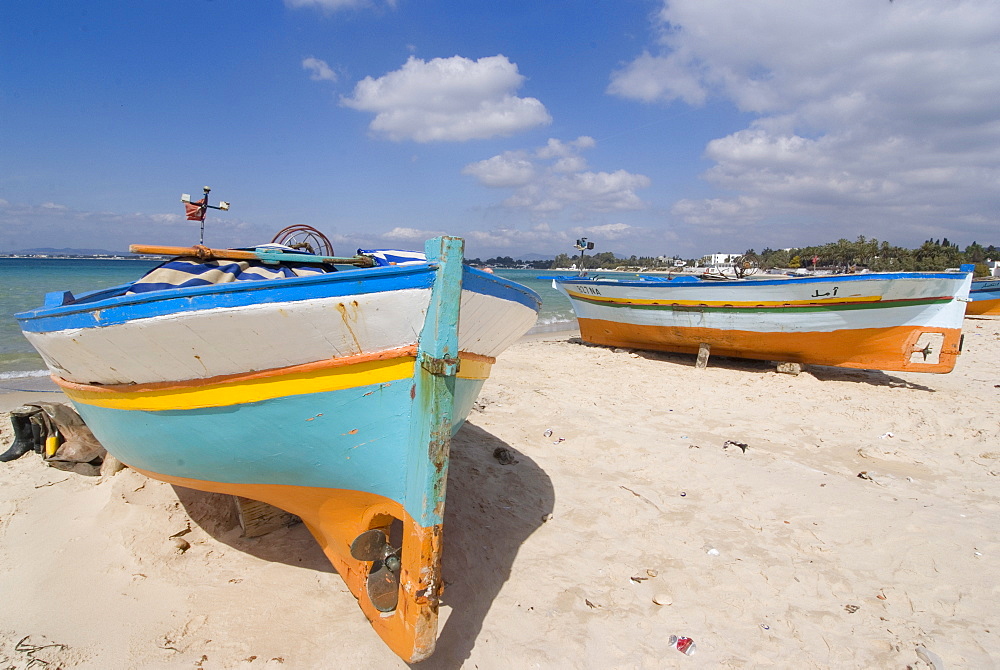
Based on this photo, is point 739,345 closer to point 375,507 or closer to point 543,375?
point 543,375

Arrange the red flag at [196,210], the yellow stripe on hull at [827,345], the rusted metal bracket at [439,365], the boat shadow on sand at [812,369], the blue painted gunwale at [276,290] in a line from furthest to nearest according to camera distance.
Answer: the boat shadow on sand at [812,369]
the yellow stripe on hull at [827,345]
the red flag at [196,210]
the rusted metal bracket at [439,365]
the blue painted gunwale at [276,290]

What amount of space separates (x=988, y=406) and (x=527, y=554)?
24.1 feet

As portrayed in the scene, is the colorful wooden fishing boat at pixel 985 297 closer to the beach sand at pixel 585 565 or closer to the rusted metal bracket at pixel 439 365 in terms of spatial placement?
the beach sand at pixel 585 565

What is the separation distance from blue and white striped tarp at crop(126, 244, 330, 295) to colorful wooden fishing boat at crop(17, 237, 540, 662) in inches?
20.5

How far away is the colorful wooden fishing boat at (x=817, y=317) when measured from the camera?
24.0 ft

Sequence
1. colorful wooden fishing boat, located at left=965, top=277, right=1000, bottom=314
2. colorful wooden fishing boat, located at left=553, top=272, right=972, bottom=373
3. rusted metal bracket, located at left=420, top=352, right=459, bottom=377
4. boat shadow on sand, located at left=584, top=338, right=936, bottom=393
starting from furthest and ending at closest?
colorful wooden fishing boat, located at left=965, top=277, right=1000, bottom=314, boat shadow on sand, located at left=584, top=338, right=936, bottom=393, colorful wooden fishing boat, located at left=553, top=272, right=972, bottom=373, rusted metal bracket, located at left=420, top=352, right=459, bottom=377

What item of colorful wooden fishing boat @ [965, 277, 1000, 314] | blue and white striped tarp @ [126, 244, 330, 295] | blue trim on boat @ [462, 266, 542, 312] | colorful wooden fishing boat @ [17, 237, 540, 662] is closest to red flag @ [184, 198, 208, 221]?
blue and white striped tarp @ [126, 244, 330, 295]

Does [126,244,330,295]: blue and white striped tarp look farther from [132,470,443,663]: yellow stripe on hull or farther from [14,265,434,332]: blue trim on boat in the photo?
[132,470,443,663]: yellow stripe on hull

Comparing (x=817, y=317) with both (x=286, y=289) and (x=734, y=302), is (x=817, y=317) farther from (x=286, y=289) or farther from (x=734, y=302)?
(x=286, y=289)

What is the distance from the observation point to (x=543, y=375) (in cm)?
819

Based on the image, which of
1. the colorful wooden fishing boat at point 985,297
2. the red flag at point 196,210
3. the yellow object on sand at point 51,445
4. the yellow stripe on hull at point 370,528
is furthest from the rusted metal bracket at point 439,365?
the colorful wooden fishing boat at point 985,297

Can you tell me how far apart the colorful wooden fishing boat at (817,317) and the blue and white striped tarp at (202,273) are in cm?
701

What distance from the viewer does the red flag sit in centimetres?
403

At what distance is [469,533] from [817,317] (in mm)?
7008
